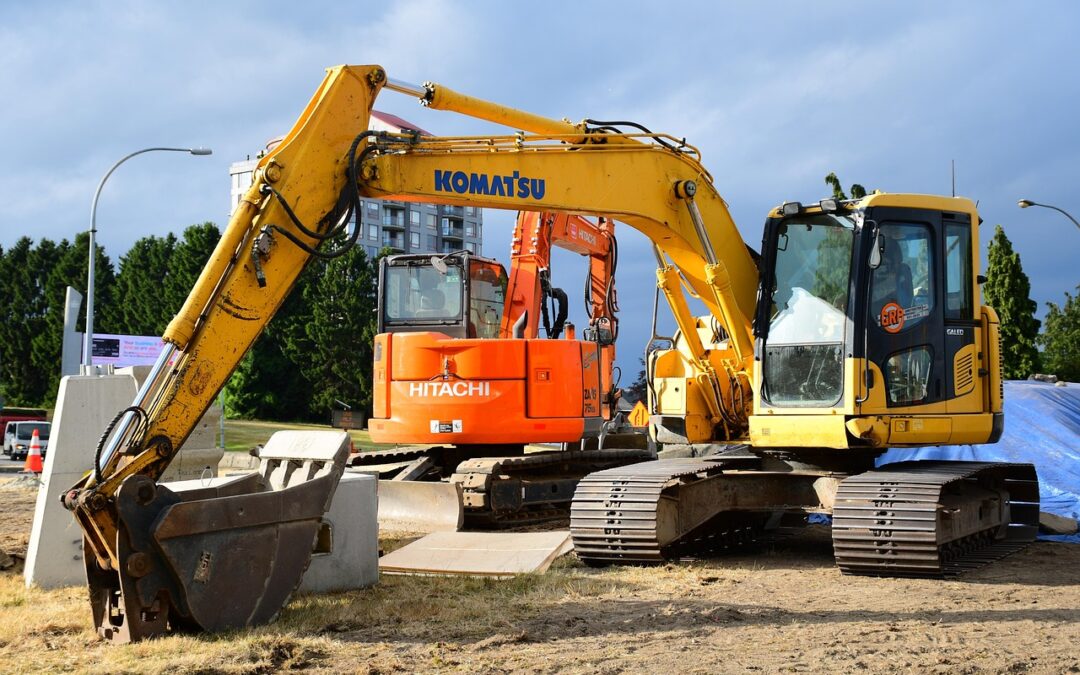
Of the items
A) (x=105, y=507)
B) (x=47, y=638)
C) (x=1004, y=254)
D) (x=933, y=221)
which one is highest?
(x=1004, y=254)

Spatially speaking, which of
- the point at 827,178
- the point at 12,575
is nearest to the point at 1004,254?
the point at 827,178

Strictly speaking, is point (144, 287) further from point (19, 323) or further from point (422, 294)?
point (422, 294)

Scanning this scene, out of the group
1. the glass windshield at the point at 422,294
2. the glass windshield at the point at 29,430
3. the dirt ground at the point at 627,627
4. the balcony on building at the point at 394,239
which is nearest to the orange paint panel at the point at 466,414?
the glass windshield at the point at 422,294

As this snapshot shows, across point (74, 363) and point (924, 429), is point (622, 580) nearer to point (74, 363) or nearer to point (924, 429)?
point (924, 429)

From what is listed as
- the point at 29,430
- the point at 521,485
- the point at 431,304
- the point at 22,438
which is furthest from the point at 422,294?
the point at 29,430

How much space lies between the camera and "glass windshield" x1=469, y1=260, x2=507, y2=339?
13.4 metres

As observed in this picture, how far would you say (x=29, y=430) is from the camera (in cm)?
3041

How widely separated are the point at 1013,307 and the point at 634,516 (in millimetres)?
29286

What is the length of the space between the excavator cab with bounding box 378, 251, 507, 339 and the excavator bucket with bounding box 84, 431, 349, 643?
20.8 feet

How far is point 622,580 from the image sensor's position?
8445 millimetres

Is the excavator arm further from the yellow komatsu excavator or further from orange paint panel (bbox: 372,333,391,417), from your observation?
orange paint panel (bbox: 372,333,391,417)

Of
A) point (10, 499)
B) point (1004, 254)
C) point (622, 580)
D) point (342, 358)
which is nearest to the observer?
point (622, 580)

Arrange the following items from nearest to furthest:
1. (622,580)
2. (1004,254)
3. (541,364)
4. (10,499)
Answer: (622,580)
(541,364)
(10,499)
(1004,254)

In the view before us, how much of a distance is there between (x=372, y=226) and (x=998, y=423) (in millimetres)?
103004
